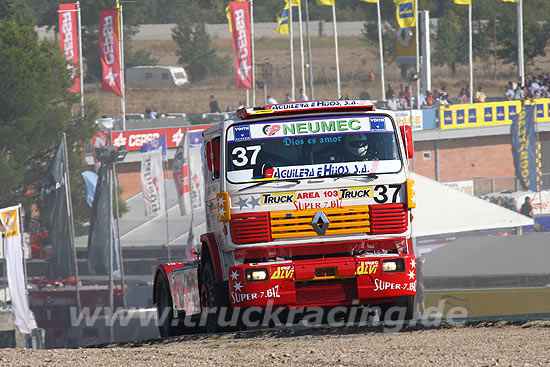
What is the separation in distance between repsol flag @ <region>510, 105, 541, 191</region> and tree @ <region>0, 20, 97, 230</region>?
21433mm

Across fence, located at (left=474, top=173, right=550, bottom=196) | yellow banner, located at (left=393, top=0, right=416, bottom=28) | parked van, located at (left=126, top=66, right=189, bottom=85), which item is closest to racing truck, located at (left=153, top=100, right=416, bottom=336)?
fence, located at (left=474, top=173, right=550, bottom=196)

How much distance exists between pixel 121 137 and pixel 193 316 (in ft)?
127

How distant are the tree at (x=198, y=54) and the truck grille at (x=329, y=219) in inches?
3373

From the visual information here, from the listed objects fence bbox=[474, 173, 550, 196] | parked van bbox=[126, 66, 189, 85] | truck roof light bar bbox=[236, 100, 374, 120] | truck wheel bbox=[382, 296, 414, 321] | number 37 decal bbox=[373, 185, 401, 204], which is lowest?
fence bbox=[474, 173, 550, 196]

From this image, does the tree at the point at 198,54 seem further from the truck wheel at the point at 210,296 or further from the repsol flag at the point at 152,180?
the truck wheel at the point at 210,296

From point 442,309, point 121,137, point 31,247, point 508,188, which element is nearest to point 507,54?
point 508,188

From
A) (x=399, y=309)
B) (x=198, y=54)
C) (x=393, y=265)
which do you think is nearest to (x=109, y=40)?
(x=399, y=309)

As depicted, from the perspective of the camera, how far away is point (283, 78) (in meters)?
Result: 92.4

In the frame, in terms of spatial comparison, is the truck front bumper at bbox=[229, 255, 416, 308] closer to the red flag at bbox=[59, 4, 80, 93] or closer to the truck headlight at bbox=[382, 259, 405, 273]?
the truck headlight at bbox=[382, 259, 405, 273]

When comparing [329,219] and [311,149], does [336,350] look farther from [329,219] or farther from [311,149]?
[311,149]

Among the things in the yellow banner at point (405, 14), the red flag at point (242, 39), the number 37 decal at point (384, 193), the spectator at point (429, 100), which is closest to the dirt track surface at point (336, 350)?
the number 37 decal at point (384, 193)

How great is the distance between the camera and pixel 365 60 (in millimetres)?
97688

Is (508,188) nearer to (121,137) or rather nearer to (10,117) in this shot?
(121,137)

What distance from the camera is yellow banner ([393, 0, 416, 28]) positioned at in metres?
50.6
